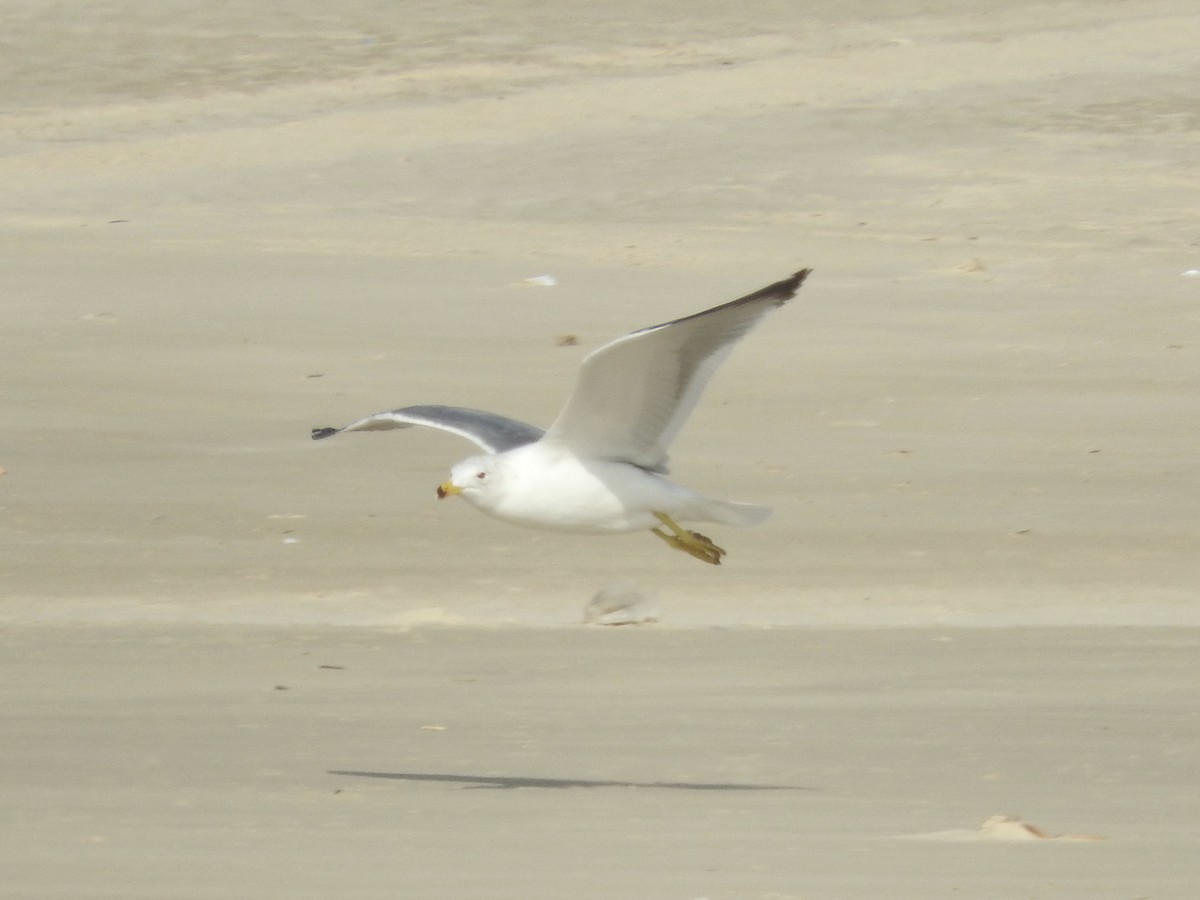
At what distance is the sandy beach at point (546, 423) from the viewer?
17.7 ft

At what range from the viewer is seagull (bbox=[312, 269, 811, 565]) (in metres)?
6.60

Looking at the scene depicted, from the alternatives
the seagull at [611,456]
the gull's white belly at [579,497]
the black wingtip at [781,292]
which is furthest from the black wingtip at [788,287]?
the gull's white belly at [579,497]

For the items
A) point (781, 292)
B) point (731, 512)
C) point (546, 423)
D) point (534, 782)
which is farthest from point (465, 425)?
point (546, 423)

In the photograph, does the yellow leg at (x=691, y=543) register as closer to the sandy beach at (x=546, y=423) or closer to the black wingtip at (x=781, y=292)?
the sandy beach at (x=546, y=423)

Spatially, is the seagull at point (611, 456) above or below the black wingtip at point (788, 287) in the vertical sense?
below

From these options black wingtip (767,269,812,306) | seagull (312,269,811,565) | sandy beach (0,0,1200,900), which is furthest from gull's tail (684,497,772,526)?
black wingtip (767,269,812,306)

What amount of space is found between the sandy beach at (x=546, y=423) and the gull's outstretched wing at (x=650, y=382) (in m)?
0.68

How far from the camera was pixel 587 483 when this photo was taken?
6816mm

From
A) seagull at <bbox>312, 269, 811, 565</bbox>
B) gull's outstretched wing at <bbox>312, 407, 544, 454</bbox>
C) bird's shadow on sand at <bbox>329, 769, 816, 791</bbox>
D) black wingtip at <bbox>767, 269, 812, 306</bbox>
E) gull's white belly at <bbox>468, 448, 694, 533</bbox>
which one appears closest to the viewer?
bird's shadow on sand at <bbox>329, 769, 816, 791</bbox>

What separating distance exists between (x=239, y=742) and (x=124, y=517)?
3085 millimetres

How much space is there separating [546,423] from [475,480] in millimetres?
3609

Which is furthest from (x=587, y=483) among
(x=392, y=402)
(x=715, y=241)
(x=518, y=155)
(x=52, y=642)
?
(x=518, y=155)

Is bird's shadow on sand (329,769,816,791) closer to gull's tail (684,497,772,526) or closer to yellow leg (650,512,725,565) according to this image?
gull's tail (684,497,772,526)

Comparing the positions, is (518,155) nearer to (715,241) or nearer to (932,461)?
(715,241)
